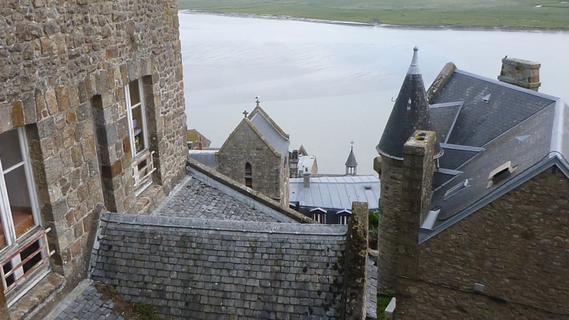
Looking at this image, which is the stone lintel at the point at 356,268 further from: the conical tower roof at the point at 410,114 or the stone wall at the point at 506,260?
the conical tower roof at the point at 410,114

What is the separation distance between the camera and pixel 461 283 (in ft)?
34.2

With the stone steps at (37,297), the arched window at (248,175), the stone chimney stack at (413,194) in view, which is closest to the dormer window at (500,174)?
the stone chimney stack at (413,194)

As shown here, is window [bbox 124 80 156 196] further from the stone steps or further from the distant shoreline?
the distant shoreline

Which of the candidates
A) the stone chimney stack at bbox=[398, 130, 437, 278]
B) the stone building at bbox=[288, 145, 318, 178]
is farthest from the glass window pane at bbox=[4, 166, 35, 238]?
the stone building at bbox=[288, 145, 318, 178]

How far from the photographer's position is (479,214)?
9.73 m

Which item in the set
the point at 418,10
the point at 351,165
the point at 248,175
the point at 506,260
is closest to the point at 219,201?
the point at 506,260

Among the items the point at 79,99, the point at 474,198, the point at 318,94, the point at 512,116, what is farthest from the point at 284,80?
the point at 79,99

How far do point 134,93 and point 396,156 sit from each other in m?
6.93

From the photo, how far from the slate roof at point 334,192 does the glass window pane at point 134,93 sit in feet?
59.7

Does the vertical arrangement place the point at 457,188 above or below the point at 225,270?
below

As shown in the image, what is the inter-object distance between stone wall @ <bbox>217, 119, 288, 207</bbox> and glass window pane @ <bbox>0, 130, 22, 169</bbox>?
1291cm

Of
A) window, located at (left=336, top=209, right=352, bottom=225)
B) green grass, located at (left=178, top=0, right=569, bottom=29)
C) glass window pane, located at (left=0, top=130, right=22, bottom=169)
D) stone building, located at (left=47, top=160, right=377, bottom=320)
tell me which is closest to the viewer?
glass window pane, located at (left=0, top=130, right=22, bottom=169)

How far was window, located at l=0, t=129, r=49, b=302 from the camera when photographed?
15.3 ft

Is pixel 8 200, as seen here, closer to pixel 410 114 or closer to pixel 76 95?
pixel 76 95
